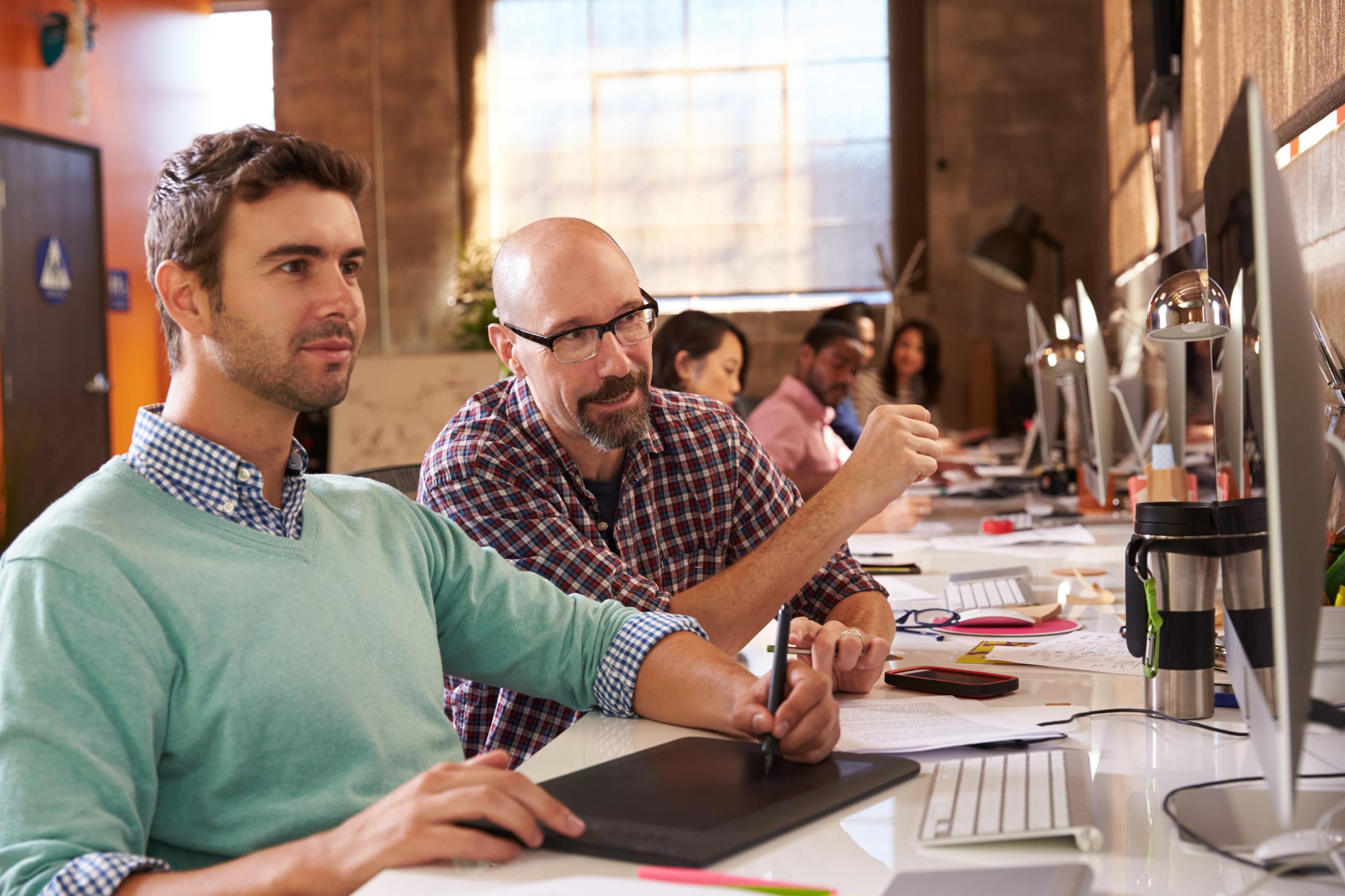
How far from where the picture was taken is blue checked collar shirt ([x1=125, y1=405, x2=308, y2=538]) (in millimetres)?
1128

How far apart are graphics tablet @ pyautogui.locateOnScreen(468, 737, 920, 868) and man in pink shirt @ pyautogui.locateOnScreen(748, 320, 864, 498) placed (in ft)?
9.28

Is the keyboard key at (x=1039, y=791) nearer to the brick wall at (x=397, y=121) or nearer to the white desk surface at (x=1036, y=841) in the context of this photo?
the white desk surface at (x=1036, y=841)

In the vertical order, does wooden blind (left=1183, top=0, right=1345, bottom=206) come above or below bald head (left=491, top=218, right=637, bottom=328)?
above

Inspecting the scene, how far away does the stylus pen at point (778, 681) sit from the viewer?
107 cm

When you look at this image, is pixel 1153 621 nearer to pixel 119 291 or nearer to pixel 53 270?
pixel 53 270

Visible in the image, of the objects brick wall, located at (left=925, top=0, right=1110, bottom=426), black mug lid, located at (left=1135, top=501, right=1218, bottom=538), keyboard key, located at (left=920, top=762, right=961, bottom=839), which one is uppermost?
brick wall, located at (left=925, top=0, right=1110, bottom=426)

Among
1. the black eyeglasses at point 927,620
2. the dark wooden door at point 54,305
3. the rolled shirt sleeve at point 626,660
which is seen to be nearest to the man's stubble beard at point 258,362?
the rolled shirt sleeve at point 626,660

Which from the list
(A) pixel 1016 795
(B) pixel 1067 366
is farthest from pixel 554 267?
(B) pixel 1067 366

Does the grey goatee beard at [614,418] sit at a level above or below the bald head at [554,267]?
below

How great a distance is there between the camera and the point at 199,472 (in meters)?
1.14

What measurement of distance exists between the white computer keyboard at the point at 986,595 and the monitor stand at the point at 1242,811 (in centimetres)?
92

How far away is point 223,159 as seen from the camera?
1230 mm

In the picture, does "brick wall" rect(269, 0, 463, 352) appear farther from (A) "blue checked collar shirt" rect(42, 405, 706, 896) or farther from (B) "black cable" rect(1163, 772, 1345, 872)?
(B) "black cable" rect(1163, 772, 1345, 872)

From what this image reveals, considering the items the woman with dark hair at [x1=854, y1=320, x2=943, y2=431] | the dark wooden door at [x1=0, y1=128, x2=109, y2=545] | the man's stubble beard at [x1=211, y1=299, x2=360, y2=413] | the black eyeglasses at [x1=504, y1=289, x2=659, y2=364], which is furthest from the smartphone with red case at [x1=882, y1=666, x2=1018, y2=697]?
the woman with dark hair at [x1=854, y1=320, x2=943, y2=431]
